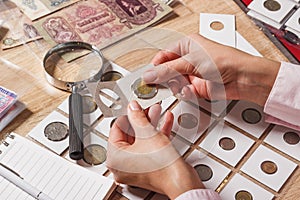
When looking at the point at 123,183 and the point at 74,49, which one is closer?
the point at 123,183

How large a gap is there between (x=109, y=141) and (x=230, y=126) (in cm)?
22

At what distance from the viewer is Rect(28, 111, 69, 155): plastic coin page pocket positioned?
945 mm

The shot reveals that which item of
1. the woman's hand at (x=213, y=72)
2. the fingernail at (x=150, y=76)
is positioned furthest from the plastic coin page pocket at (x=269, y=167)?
the fingernail at (x=150, y=76)

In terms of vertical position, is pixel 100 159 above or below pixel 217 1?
below

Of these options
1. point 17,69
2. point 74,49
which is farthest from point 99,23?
point 17,69

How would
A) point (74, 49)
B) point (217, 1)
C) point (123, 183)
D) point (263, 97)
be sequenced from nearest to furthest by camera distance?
point (123, 183) < point (263, 97) < point (74, 49) < point (217, 1)

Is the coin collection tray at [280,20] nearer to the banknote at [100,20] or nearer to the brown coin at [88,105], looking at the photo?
the banknote at [100,20]

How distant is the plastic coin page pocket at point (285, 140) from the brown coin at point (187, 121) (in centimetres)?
13

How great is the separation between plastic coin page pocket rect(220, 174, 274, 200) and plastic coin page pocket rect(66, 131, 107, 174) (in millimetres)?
205

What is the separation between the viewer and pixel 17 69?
1.07m

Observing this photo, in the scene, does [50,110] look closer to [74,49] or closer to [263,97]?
[74,49]

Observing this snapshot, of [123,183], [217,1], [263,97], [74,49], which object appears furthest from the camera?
[217,1]

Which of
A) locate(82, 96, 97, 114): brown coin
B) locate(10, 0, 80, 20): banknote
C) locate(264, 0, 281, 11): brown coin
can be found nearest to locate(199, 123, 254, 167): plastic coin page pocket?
locate(82, 96, 97, 114): brown coin

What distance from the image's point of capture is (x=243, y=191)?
90 centimetres
